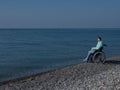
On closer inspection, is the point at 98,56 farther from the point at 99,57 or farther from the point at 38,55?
the point at 38,55

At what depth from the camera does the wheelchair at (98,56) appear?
16594 mm

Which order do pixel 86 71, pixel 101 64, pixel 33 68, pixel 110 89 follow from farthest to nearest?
1. pixel 33 68
2. pixel 101 64
3. pixel 86 71
4. pixel 110 89

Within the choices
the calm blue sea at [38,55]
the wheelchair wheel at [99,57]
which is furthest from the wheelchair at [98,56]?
the calm blue sea at [38,55]

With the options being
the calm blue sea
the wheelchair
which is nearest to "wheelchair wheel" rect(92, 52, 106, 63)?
the wheelchair

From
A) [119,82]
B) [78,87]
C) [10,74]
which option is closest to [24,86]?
[78,87]

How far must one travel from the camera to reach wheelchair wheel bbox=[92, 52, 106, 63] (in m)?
16.6

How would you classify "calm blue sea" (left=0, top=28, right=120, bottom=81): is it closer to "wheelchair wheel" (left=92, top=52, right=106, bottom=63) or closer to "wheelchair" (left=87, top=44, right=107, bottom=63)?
"wheelchair" (left=87, top=44, right=107, bottom=63)

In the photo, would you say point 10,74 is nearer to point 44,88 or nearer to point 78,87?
point 44,88

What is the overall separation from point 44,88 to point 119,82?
250 cm

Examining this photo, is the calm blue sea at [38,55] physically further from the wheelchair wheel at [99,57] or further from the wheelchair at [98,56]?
the wheelchair wheel at [99,57]

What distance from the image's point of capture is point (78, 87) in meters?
10.0

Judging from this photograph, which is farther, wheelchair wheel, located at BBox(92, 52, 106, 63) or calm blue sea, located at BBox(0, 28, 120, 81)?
calm blue sea, located at BBox(0, 28, 120, 81)

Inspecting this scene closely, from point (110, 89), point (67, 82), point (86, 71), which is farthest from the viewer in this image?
point (86, 71)

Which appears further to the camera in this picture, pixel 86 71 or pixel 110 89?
pixel 86 71
